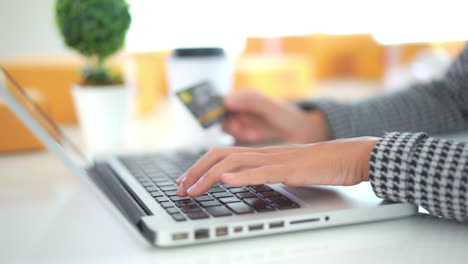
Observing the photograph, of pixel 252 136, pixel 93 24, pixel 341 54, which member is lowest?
pixel 341 54

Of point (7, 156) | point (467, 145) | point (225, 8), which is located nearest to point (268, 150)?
point (467, 145)

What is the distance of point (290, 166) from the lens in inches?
20.2

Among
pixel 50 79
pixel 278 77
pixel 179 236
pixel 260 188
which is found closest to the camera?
pixel 179 236

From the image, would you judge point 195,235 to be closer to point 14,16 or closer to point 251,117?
point 251,117

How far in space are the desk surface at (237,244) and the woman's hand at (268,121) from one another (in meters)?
0.40

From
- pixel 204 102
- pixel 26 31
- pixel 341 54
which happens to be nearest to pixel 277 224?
pixel 204 102

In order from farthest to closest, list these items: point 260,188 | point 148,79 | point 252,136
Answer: point 148,79 < point 252,136 < point 260,188

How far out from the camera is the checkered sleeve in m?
0.49

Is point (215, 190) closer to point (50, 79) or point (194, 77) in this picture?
point (194, 77)

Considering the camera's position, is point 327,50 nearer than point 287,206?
No

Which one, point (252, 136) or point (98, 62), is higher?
point (98, 62)

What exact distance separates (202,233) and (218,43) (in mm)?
1068

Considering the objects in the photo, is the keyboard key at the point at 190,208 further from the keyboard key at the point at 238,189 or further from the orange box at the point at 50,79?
the orange box at the point at 50,79

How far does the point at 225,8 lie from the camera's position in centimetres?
138
